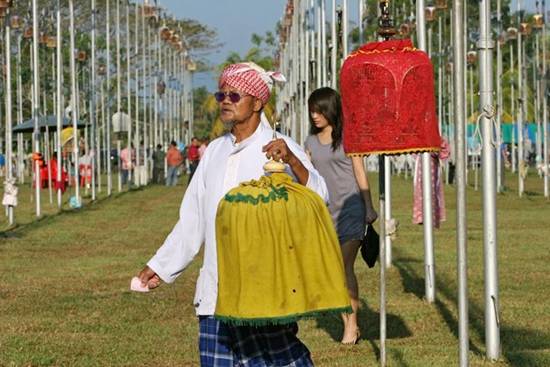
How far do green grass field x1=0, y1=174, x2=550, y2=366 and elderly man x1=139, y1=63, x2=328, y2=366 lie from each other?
3611mm

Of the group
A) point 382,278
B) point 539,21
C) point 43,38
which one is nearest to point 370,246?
point 382,278

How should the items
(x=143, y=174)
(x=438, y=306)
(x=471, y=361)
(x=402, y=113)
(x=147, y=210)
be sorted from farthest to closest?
(x=143, y=174), (x=147, y=210), (x=438, y=306), (x=471, y=361), (x=402, y=113)

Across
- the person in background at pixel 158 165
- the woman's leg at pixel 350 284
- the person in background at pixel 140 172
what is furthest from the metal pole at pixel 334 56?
the person in background at pixel 158 165

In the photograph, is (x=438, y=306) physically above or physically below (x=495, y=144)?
below

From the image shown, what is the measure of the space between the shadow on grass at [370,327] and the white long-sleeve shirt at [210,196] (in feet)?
15.0

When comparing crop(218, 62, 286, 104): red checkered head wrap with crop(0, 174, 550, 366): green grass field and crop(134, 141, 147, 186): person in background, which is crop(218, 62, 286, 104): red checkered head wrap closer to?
crop(0, 174, 550, 366): green grass field

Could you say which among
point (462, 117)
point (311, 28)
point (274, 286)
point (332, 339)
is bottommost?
point (332, 339)

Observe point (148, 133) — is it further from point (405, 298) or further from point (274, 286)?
point (274, 286)

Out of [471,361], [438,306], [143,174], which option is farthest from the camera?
[143,174]

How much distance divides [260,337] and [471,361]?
13.4 ft

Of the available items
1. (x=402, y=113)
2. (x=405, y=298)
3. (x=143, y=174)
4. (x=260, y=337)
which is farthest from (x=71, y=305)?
(x=143, y=174)

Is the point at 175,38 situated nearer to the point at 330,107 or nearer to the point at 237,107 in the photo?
the point at 330,107

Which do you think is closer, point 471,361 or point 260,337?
point 260,337

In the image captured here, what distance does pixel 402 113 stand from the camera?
342 inches
